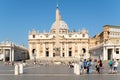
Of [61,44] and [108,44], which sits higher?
[61,44]

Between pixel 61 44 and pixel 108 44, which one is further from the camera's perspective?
pixel 61 44

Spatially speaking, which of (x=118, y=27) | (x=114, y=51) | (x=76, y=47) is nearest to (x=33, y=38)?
(x=76, y=47)

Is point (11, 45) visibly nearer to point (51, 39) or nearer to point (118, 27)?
point (51, 39)

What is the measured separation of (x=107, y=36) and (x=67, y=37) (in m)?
19.0

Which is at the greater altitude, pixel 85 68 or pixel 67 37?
pixel 67 37

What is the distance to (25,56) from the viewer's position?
Result: 134000 millimetres

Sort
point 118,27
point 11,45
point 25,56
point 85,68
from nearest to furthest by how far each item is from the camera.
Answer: point 85,68 → point 11,45 → point 118,27 → point 25,56

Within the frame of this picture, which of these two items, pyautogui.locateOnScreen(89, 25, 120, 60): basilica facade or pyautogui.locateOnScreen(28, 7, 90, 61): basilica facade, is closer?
pyautogui.locateOnScreen(89, 25, 120, 60): basilica facade

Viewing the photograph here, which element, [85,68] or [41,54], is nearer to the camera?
[85,68]

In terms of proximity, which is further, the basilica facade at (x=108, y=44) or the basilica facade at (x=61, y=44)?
the basilica facade at (x=61, y=44)

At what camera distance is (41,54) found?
126 m

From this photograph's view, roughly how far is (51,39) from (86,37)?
14.1 meters

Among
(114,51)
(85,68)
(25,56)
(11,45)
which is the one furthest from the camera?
(25,56)

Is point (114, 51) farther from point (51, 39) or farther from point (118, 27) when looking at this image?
point (51, 39)
